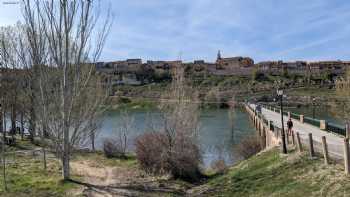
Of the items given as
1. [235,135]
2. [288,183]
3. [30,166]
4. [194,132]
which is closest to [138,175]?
[194,132]

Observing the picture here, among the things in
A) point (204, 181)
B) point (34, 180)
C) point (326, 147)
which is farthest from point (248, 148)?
point (34, 180)

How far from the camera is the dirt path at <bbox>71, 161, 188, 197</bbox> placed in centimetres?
1673

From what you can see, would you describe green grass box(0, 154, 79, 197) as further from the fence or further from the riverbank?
Answer: the fence

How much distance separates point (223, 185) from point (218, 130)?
35.4 metres

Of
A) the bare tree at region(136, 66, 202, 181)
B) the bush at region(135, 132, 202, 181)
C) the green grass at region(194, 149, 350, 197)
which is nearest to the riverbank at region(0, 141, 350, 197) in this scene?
the green grass at region(194, 149, 350, 197)

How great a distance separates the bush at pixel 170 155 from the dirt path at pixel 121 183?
62 cm

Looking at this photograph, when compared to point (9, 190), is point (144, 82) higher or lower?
higher

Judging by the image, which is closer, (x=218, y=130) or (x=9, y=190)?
(x=9, y=190)

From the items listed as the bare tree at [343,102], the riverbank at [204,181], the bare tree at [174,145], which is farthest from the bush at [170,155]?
the bare tree at [343,102]

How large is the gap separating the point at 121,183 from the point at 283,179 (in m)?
7.05

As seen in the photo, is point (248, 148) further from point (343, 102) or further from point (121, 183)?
point (343, 102)

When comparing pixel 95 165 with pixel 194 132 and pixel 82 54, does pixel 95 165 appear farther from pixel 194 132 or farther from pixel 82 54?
pixel 82 54

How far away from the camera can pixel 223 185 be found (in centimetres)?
1770

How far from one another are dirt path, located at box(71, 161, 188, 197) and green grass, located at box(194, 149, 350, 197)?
1865 mm
